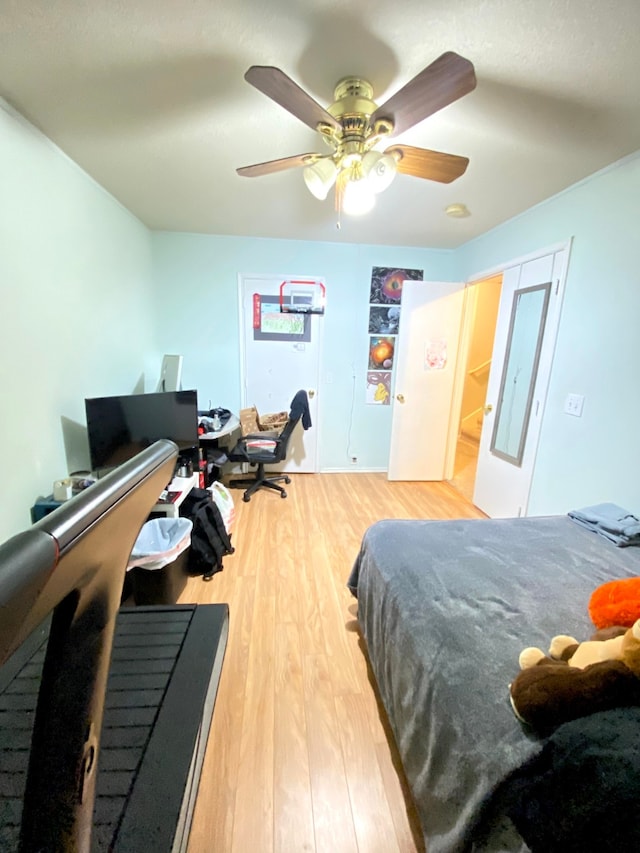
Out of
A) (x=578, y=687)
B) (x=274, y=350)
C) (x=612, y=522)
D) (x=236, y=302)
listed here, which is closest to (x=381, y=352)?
(x=274, y=350)

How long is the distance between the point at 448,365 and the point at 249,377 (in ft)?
6.70

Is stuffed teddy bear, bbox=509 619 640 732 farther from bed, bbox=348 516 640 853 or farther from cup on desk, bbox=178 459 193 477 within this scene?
cup on desk, bbox=178 459 193 477

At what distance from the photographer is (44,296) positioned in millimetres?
1866

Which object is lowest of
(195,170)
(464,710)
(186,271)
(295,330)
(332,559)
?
(332,559)

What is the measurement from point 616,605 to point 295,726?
120 cm

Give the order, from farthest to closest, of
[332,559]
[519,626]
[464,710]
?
[332,559], [519,626], [464,710]

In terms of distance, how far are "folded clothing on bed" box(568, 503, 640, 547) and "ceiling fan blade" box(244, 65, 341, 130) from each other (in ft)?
6.86

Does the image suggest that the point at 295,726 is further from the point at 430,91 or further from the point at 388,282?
the point at 388,282

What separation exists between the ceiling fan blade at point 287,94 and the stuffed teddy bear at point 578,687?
1.79m

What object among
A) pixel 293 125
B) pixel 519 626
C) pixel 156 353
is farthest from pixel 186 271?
pixel 519 626

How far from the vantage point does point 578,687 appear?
0.82 meters

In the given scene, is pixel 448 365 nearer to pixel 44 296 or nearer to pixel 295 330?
pixel 295 330

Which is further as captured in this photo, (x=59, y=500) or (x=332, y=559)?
(x=332, y=559)

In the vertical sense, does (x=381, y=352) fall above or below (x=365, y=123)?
below
